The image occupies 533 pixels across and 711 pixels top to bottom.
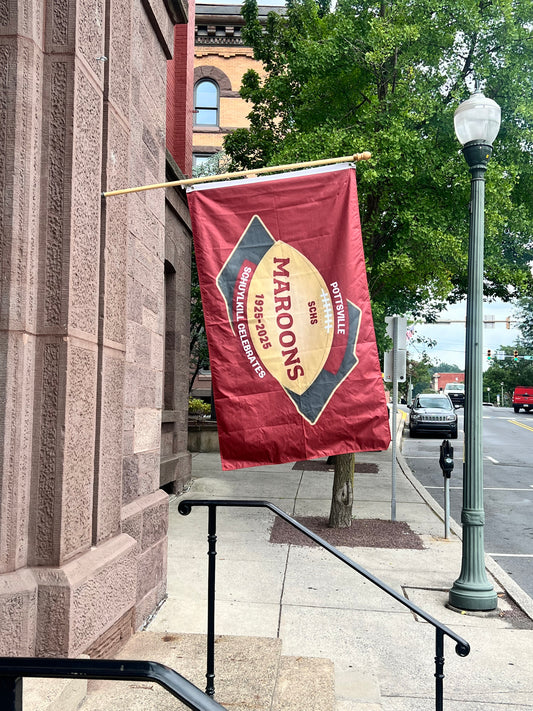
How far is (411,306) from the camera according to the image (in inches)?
635

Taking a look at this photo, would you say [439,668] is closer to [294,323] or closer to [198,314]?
[294,323]

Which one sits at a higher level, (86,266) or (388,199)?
(388,199)

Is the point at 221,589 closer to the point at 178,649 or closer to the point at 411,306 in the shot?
the point at 178,649

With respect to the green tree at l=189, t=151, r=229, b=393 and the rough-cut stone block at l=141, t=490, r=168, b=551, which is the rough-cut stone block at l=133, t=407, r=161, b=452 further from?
the green tree at l=189, t=151, r=229, b=393

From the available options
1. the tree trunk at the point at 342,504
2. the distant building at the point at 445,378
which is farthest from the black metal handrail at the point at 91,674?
the distant building at the point at 445,378

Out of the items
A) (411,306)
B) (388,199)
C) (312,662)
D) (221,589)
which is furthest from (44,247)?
(411,306)

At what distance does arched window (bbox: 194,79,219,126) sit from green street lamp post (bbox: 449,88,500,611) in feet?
84.6

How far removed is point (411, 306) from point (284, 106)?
5460 mm

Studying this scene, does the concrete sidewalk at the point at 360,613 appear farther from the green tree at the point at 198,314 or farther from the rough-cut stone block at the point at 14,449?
the green tree at the point at 198,314

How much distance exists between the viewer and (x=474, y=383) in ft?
23.7

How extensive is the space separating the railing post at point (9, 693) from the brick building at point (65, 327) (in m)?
2.05

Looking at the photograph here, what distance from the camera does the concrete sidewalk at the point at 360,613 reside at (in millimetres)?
5047

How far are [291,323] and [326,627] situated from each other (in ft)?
10.8

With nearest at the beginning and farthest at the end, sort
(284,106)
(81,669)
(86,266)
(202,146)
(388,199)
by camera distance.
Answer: (81,669), (86,266), (388,199), (284,106), (202,146)
